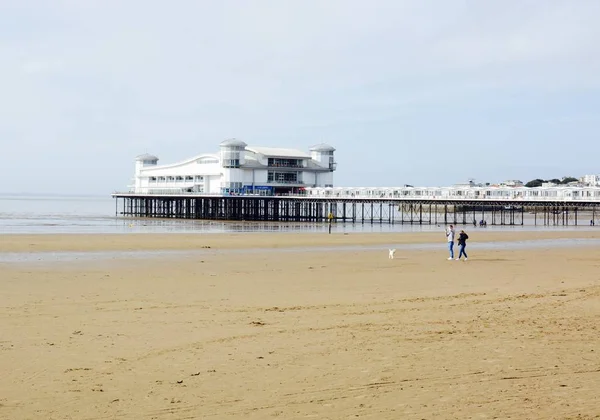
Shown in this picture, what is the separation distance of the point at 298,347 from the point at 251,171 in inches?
2647

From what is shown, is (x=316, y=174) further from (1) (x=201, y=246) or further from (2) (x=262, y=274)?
(2) (x=262, y=274)

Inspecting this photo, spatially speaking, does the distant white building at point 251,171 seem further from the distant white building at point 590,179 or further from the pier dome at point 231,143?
the distant white building at point 590,179

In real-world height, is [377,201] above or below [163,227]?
above

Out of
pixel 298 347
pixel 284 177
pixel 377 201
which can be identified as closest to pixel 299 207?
pixel 284 177

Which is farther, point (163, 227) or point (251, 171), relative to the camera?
point (251, 171)

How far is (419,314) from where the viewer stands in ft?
36.9

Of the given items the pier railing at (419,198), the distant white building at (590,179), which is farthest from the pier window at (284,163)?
the distant white building at (590,179)

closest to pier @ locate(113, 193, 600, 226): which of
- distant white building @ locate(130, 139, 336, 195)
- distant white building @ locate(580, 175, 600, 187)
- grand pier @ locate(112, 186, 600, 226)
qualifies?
grand pier @ locate(112, 186, 600, 226)

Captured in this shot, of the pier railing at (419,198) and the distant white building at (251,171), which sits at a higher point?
the distant white building at (251,171)

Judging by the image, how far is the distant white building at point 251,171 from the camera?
7488 centimetres

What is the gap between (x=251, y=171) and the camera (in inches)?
2977

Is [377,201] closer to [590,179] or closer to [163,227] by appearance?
[163,227]

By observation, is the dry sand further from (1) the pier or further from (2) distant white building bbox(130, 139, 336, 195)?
(2) distant white building bbox(130, 139, 336, 195)

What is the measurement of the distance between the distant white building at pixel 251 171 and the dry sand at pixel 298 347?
58.1 meters
